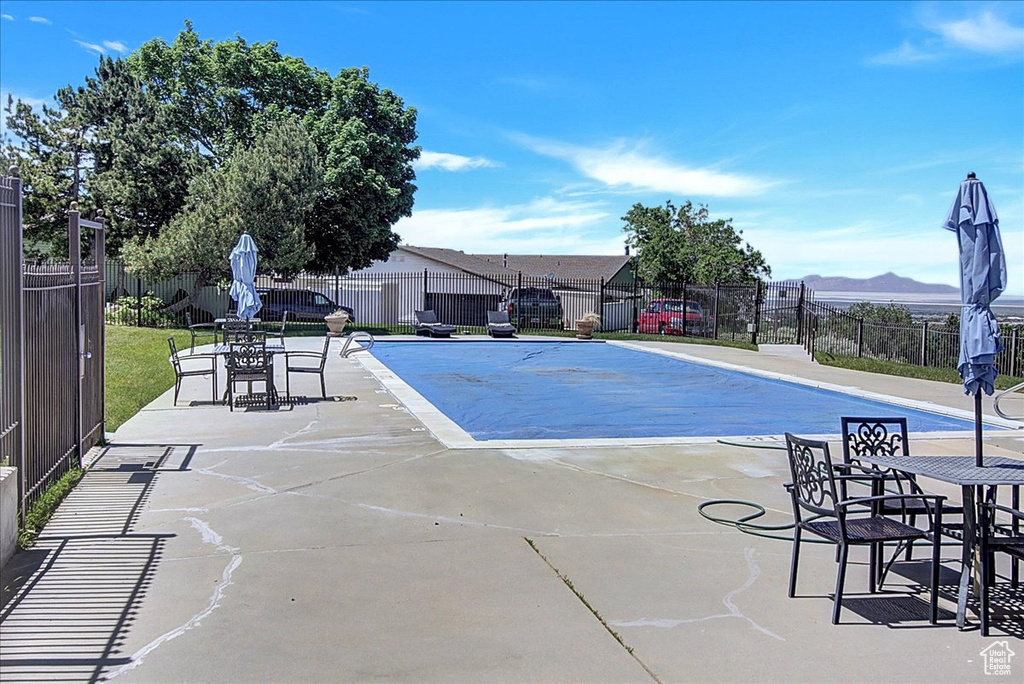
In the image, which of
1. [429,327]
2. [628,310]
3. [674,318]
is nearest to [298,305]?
[429,327]

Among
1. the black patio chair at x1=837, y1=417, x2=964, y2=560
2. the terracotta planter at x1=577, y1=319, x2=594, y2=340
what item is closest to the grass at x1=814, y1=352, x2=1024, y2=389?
the terracotta planter at x1=577, y1=319, x2=594, y2=340

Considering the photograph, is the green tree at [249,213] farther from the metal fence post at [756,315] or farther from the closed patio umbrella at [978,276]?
the closed patio umbrella at [978,276]

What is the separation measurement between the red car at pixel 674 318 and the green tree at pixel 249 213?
12.9m

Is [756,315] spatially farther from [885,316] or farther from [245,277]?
[245,277]

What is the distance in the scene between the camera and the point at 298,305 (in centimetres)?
3198

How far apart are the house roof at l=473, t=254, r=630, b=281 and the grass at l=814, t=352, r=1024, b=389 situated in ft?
102

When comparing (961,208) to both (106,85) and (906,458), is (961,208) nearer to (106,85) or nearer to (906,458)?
(906,458)

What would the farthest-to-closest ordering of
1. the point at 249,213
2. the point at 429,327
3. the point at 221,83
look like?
the point at 221,83 < the point at 429,327 < the point at 249,213

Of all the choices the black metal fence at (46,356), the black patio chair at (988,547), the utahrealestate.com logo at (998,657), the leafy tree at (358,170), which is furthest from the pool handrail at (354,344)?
the utahrealestate.com logo at (998,657)

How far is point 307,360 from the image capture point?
17344 mm

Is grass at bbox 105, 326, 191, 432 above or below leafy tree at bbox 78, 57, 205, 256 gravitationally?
below

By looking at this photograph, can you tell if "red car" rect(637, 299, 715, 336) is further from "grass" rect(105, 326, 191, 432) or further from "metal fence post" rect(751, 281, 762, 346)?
"grass" rect(105, 326, 191, 432)

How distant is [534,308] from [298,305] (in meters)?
9.32

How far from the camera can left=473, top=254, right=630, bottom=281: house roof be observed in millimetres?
54000
